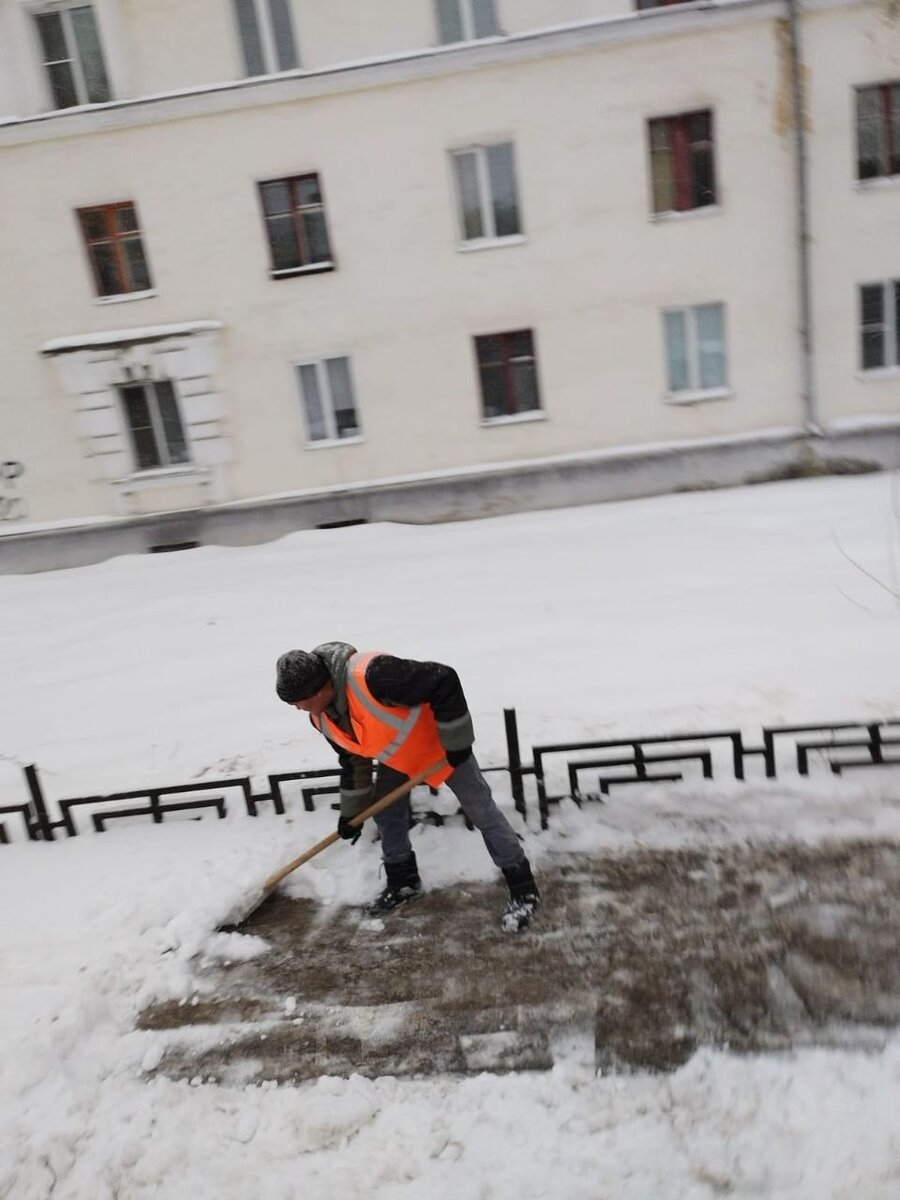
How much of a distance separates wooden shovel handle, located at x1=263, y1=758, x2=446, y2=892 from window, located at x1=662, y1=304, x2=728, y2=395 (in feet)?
31.0

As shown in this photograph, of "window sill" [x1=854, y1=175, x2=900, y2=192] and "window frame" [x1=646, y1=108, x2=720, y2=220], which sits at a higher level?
"window frame" [x1=646, y1=108, x2=720, y2=220]

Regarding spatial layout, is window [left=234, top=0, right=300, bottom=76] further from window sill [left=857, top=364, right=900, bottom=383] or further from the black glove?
the black glove

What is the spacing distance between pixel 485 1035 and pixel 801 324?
11.0m

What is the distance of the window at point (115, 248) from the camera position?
1168 centimetres

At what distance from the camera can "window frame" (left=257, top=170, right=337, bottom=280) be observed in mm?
11453

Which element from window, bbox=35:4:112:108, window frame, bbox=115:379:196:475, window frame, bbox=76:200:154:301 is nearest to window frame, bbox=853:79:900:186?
window frame, bbox=76:200:154:301

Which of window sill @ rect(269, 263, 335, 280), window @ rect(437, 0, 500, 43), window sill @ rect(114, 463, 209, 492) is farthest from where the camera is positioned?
window sill @ rect(114, 463, 209, 492)

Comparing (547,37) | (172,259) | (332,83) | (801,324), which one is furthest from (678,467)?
(172,259)

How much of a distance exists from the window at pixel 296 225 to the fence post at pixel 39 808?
8.84m

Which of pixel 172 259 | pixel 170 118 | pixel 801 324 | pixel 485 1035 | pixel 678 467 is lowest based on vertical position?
pixel 485 1035

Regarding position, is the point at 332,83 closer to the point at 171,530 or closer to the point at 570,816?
the point at 171,530

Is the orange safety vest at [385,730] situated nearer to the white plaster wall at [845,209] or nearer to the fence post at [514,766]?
the fence post at [514,766]

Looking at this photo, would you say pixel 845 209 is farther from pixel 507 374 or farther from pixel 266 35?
pixel 266 35

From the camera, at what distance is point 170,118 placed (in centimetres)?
1112
